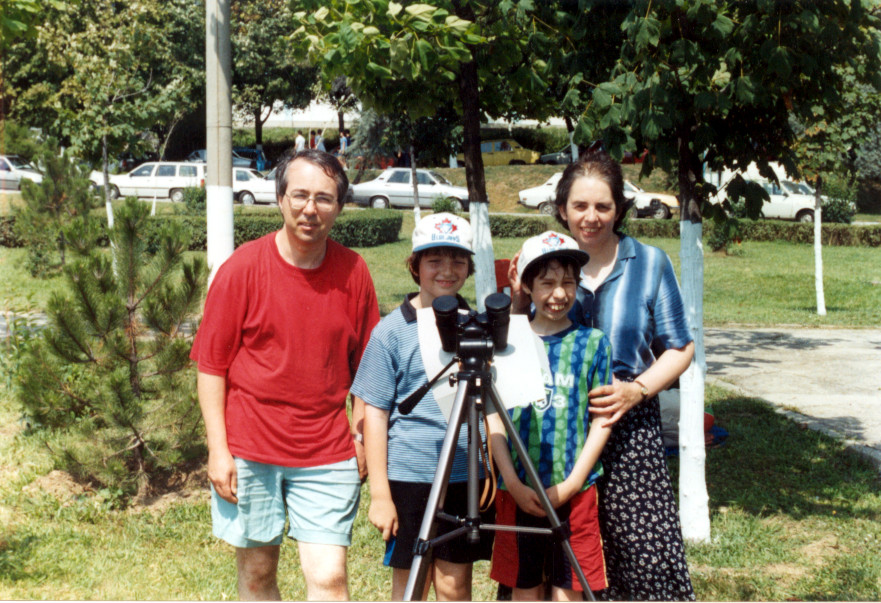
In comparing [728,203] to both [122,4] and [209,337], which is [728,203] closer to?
[209,337]

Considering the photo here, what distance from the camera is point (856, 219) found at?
101ft

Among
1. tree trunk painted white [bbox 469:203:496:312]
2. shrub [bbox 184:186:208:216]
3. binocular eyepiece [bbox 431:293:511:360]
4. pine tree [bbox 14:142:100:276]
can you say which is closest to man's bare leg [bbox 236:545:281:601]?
binocular eyepiece [bbox 431:293:511:360]

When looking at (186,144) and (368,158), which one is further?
(186,144)

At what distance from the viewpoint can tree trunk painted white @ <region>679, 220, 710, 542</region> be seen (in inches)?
183

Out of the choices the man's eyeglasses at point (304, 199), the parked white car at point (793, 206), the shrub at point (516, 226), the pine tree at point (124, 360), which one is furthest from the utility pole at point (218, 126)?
the parked white car at point (793, 206)

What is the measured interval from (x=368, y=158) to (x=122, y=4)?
51.2ft

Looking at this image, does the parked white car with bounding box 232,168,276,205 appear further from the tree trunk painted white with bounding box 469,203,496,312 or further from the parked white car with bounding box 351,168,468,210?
the tree trunk painted white with bounding box 469,203,496,312

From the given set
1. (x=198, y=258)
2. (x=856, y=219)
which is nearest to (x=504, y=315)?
(x=198, y=258)

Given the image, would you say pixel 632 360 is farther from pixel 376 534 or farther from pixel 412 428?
pixel 376 534

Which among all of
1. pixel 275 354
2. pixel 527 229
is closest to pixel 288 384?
pixel 275 354

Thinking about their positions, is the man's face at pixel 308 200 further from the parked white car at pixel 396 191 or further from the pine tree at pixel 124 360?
the parked white car at pixel 396 191

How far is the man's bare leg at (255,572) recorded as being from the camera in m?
3.04

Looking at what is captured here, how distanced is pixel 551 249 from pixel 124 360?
3.28 m

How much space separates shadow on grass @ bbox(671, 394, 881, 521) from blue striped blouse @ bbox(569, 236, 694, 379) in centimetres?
281
